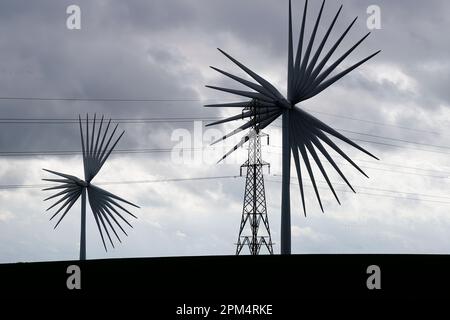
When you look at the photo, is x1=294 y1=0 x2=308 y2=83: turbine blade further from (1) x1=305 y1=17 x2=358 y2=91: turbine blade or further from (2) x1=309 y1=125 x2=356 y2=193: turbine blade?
(2) x1=309 y1=125 x2=356 y2=193: turbine blade

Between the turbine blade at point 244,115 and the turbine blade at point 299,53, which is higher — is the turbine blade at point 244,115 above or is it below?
below

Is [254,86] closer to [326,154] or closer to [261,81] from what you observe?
[261,81]

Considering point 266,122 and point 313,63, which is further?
point 266,122

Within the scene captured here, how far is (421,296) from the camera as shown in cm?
3822

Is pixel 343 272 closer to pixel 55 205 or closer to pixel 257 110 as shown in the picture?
pixel 257 110

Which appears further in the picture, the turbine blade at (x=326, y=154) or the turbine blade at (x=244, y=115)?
the turbine blade at (x=244, y=115)

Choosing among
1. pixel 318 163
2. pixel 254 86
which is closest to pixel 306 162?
pixel 318 163

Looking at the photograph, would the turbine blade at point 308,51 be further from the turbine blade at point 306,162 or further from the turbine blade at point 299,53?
the turbine blade at point 306,162

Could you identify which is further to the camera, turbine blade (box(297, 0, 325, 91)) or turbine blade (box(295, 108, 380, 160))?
turbine blade (box(297, 0, 325, 91))

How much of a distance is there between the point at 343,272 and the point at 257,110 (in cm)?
3390

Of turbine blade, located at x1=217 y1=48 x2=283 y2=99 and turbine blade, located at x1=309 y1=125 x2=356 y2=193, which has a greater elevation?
turbine blade, located at x1=217 y1=48 x2=283 y2=99

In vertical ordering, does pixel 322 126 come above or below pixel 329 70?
below

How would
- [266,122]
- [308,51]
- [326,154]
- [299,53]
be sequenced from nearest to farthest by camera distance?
[326,154], [308,51], [299,53], [266,122]
